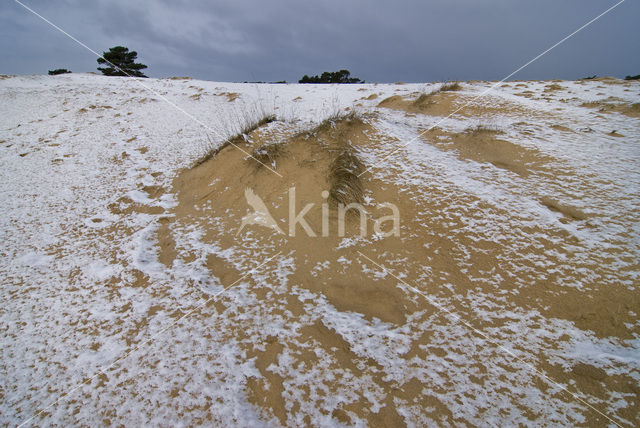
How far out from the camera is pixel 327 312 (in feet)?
7.92

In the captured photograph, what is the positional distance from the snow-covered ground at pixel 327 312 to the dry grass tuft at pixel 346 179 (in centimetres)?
34

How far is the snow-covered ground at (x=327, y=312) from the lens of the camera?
1.77m

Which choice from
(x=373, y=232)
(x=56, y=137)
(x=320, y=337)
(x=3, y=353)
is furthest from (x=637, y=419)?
(x=56, y=137)

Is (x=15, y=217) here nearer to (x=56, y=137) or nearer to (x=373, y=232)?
(x=56, y=137)

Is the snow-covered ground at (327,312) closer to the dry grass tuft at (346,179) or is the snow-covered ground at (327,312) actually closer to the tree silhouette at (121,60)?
the dry grass tuft at (346,179)

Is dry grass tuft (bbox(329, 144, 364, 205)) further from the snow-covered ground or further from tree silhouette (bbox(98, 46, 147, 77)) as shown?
tree silhouette (bbox(98, 46, 147, 77))

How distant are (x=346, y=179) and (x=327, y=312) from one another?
196cm

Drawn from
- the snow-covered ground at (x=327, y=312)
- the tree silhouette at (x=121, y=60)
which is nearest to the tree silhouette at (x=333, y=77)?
the tree silhouette at (x=121, y=60)

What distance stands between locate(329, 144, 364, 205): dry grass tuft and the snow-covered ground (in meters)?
0.34

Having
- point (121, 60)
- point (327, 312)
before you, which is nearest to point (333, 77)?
point (121, 60)

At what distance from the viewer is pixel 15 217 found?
4.24m

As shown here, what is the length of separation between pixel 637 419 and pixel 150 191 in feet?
20.0

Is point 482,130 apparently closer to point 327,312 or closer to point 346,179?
point 346,179

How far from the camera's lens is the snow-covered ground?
69.5 inches
